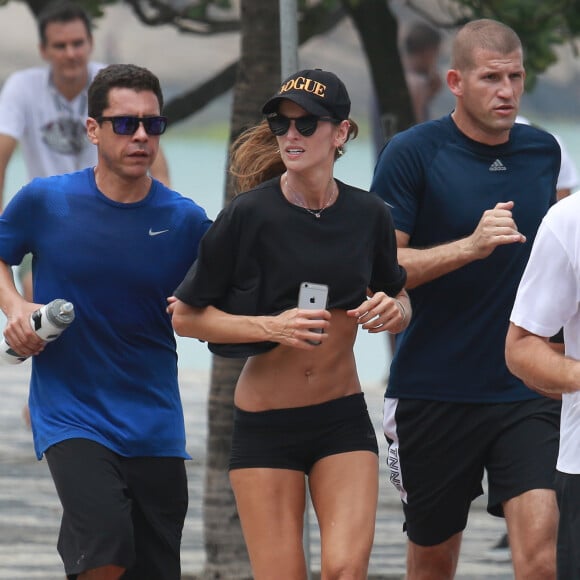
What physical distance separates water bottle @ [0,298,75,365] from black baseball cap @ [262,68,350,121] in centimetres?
90

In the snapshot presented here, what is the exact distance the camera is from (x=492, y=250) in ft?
20.5

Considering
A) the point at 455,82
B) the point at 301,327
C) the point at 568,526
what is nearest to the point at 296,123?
the point at 301,327

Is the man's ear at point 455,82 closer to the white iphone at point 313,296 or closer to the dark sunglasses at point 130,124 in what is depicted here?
the dark sunglasses at point 130,124

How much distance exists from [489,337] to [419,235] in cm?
44

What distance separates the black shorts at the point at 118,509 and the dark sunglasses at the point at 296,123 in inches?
48.7

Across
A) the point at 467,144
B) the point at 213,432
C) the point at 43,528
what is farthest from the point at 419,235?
the point at 43,528

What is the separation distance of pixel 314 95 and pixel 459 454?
1.58 m

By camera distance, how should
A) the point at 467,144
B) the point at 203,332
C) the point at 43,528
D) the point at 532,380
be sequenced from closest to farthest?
the point at 532,380, the point at 203,332, the point at 467,144, the point at 43,528

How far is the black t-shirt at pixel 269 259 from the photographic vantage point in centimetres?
586

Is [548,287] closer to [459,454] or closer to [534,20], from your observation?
[459,454]

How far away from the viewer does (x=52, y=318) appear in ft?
19.6

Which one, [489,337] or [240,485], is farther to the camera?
[489,337]

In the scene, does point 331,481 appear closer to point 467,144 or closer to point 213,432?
point 467,144

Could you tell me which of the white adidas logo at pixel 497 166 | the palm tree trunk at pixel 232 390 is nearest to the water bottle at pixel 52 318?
the white adidas logo at pixel 497 166
